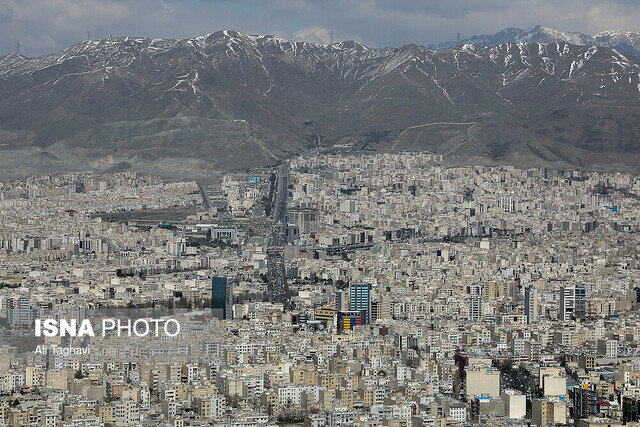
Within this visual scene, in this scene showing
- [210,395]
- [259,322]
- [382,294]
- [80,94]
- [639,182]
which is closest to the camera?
[210,395]

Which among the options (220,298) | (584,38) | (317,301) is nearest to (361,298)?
(317,301)

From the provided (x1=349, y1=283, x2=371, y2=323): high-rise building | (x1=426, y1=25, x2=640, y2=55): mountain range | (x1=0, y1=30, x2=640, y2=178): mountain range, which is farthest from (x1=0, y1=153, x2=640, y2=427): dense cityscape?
(x1=426, y1=25, x2=640, y2=55): mountain range

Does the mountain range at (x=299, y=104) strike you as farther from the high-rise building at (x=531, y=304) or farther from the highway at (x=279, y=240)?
the high-rise building at (x=531, y=304)

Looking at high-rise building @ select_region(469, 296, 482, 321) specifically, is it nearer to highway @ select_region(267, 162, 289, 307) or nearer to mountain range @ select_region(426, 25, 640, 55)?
highway @ select_region(267, 162, 289, 307)

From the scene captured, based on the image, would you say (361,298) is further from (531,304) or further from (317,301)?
(531,304)

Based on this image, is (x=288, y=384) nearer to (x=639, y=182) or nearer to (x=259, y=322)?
(x=259, y=322)

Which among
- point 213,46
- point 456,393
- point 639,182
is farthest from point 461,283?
point 213,46
